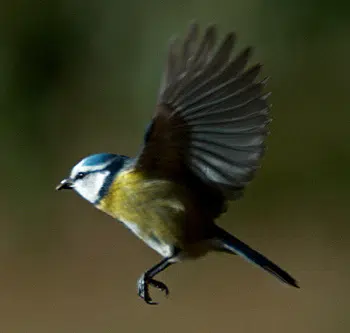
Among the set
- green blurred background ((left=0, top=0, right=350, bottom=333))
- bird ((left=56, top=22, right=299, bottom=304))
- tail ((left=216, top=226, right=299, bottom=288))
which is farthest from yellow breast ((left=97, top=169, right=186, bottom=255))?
green blurred background ((left=0, top=0, right=350, bottom=333))

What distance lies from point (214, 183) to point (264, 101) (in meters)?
0.21

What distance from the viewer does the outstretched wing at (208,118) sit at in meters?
1.58

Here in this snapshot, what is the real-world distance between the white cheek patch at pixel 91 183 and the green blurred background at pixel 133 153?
104 inches

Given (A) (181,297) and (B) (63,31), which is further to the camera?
(B) (63,31)

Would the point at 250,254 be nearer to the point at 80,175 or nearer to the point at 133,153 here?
the point at 80,175

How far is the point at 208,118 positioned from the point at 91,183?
26 centimetres

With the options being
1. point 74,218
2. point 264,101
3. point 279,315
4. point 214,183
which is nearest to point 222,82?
point 264,101

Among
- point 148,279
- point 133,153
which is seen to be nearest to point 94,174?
point 148,279

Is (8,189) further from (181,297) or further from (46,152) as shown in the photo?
(181,297)

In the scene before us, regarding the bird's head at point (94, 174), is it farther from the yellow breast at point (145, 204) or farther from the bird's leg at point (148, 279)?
the bird's leg at point (148, 279)

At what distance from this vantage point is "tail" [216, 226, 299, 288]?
1.71 metres

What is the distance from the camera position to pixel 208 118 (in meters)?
1.71

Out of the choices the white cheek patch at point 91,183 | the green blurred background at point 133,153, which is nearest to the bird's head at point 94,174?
the white cheek patch at point 91,183

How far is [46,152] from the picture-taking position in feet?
18.2
